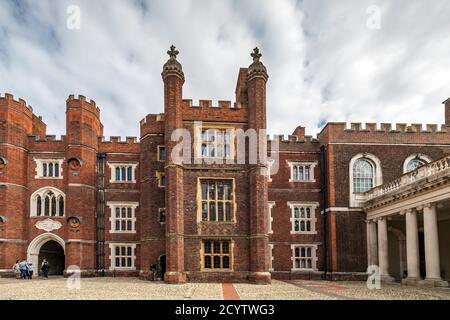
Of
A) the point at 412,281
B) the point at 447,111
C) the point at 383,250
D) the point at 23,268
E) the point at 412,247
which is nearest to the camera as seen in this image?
the point at 412,281

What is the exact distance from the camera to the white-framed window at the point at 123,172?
32.5 meters

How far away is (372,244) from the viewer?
94.0 feet

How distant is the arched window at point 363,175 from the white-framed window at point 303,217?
3345 mm

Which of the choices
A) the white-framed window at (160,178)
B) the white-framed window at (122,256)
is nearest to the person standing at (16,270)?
the white-framed window at (122,256)

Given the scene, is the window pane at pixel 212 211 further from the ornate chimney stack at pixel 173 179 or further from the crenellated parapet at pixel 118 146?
the crenellated parapet at pixel 118 146

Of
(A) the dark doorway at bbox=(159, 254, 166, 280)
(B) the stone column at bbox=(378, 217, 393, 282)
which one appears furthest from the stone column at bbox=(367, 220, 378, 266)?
(A) the dark doorway at bbox=(159, 254, 166, 280)

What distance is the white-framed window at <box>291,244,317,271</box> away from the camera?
3051 centimetres

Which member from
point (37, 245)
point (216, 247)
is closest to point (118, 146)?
point (37, 245)

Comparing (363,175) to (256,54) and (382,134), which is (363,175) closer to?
(382,134)

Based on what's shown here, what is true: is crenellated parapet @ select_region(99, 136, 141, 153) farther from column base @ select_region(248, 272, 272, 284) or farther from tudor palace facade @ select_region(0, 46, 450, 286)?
column base @ select_region(248, 272, 272, 284)

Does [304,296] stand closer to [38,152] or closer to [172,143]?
[172,143]

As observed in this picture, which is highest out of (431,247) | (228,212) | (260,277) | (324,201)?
(324,201)

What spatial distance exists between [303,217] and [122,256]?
1423cm
